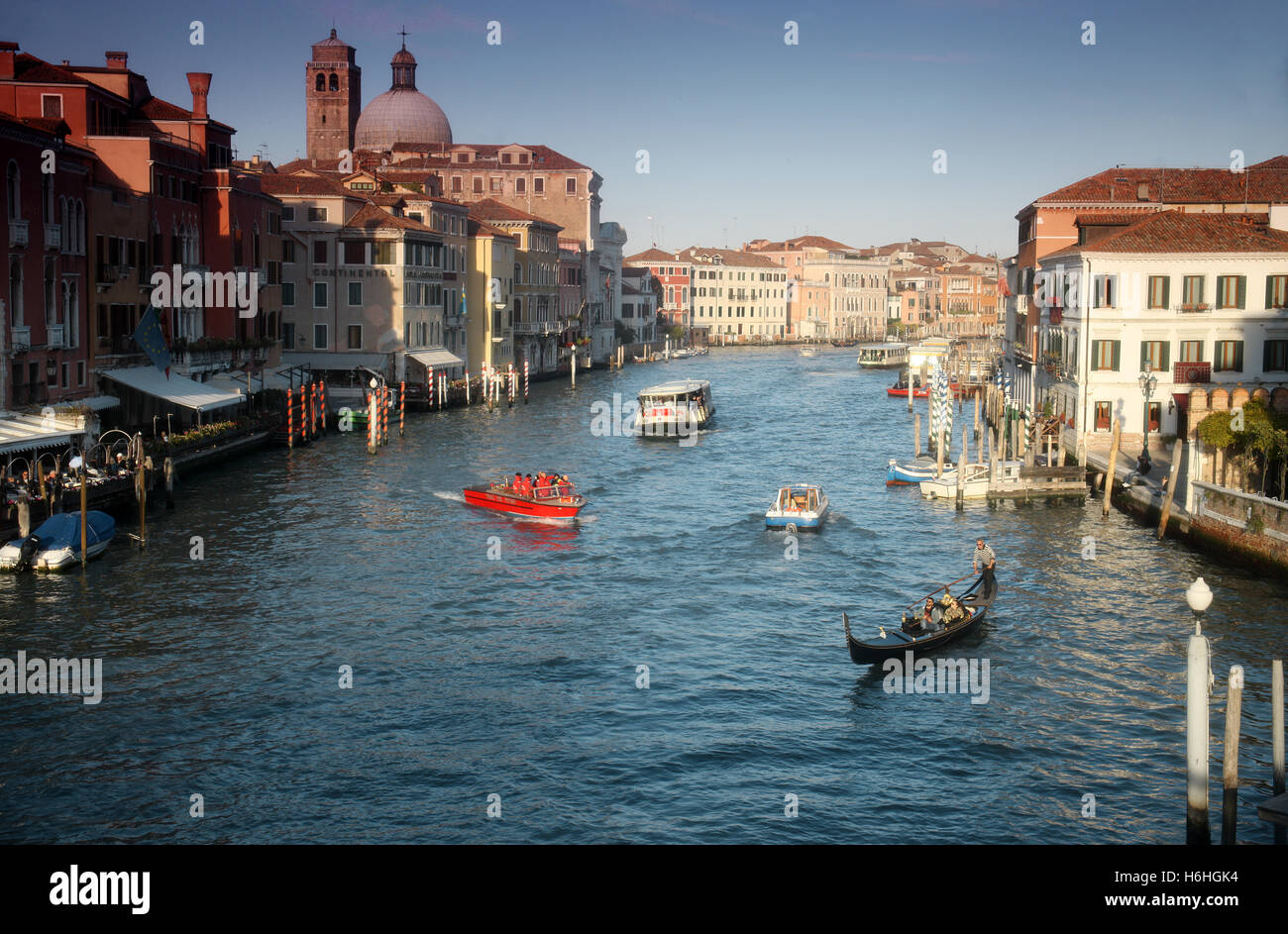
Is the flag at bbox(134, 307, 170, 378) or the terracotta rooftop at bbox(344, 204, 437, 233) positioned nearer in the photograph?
the flag at bbox(134, 307, 170, 378)

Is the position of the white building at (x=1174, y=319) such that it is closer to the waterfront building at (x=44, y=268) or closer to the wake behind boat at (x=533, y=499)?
the wake behind boat at (x=533, y=499)

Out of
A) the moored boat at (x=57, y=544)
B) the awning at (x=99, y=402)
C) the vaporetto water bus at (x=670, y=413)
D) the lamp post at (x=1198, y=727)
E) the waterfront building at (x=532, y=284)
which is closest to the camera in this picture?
the lamp post at (x=1198, y=727)

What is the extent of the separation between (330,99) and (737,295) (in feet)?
207

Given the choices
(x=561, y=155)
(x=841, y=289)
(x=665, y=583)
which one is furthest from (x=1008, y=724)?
(x=841, y=289)

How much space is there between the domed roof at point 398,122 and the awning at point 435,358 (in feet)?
120

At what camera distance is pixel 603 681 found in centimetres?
2019

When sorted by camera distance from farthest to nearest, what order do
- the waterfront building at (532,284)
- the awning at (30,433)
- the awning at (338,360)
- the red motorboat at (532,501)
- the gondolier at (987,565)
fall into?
the waterfront building at (532,284)
the awning at (338,360)
the red motorboat at (532,501)
the awning at (30,433)
the gondolier at (987,565)

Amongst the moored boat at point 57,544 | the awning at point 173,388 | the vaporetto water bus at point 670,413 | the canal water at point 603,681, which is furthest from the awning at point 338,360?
the moored boat at point 57,544

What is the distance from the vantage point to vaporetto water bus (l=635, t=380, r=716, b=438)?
54.8 metres

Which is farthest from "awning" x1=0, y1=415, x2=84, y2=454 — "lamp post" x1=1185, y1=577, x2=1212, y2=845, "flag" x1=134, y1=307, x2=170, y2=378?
"lamp post" x1=1185, y1=577, x2=1212, y2=845

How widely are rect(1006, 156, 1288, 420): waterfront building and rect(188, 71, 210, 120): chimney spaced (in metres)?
30.8

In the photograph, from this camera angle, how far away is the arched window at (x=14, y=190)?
32.0 metres

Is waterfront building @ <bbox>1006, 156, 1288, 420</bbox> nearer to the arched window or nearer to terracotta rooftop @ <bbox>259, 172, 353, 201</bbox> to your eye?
terracotta rooftop @ <bbox>259, 172, 353, 201</bbox>

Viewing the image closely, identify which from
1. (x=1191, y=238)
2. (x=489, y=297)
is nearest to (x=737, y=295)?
(x=489, y=297)
